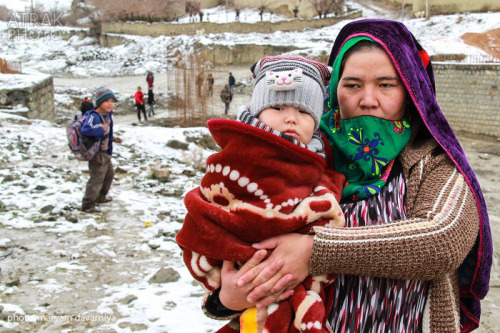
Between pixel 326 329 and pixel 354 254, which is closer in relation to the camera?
pixel 354 254

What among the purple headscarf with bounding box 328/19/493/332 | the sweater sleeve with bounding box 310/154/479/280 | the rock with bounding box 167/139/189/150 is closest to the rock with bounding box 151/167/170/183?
the rock with bounding box 167/139/189/150

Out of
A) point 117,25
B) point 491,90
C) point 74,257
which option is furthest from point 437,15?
point 74,257

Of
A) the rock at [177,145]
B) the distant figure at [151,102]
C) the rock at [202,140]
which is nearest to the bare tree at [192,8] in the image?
the distant figure at [151,102]

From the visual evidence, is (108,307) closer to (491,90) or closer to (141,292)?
(141,292)

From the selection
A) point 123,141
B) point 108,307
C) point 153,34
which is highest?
point 153,34

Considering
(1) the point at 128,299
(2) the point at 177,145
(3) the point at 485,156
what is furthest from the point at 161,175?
(3) the point at 485,156

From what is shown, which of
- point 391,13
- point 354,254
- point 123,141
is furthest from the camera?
point 391,13

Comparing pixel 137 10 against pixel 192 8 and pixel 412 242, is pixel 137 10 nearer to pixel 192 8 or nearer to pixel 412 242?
pixel 192 8

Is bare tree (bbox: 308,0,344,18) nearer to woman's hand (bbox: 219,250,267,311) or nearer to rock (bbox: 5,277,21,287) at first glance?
rock (bbox: 5,277,21,287)

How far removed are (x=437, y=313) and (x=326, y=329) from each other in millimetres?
362

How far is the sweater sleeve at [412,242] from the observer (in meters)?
1.19

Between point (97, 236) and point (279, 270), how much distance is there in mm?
4360

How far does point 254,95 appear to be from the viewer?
157cm

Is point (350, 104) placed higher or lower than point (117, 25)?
lower
